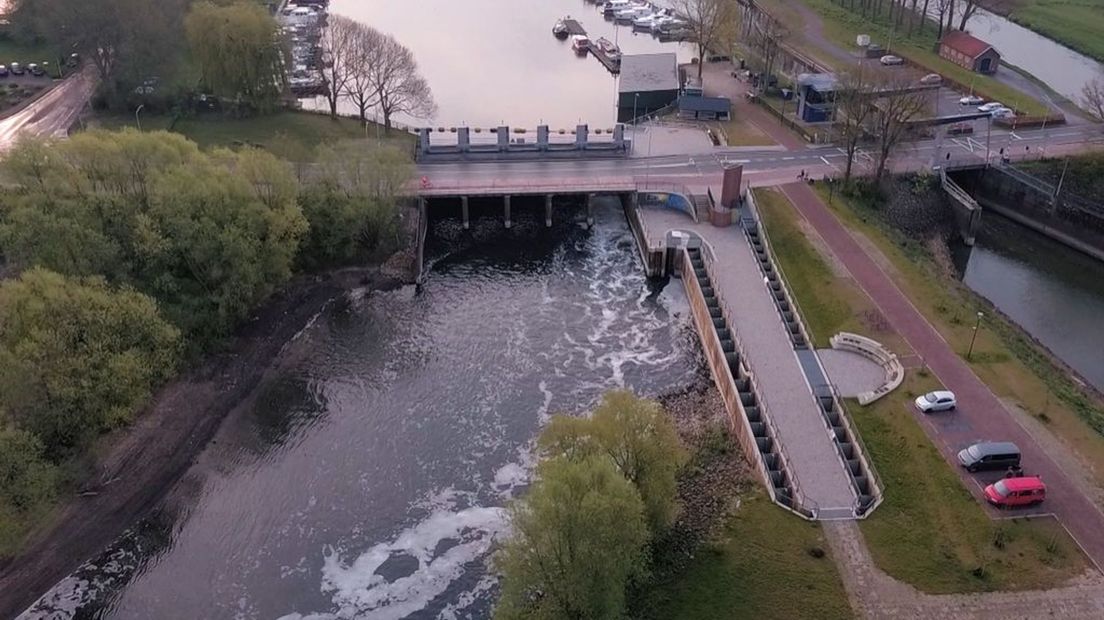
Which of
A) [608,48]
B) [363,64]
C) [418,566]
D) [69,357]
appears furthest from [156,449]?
[608,48]

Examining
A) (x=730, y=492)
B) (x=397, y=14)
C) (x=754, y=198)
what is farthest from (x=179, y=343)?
(x=397, y=14)

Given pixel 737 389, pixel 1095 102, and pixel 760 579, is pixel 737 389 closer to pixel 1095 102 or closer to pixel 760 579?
pixel 760 579

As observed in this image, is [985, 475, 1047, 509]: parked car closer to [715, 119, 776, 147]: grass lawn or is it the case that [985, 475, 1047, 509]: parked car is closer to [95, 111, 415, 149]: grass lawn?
[715, 119, 776, 147]: grass lawn

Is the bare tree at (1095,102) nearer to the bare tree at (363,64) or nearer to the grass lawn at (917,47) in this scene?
the grass lawn at (917,47)

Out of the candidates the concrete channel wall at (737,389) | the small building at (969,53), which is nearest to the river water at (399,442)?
the concrete channel wall at (737,389)

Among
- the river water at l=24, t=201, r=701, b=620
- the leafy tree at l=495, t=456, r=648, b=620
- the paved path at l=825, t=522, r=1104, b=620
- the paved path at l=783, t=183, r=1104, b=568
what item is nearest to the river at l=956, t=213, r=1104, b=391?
the paved path at l=783, t=183, r=1104, b=568

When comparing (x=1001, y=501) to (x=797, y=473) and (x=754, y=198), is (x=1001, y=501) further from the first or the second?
(x=754, y=198)
